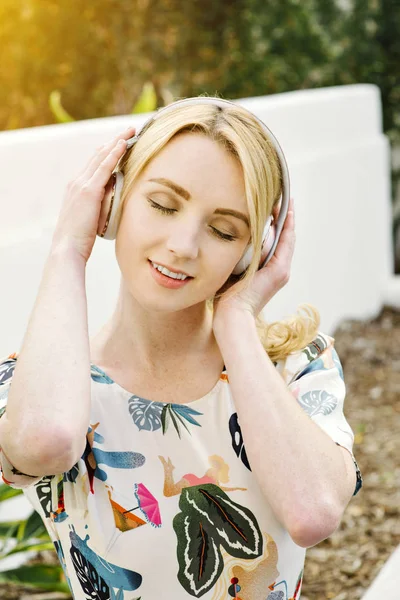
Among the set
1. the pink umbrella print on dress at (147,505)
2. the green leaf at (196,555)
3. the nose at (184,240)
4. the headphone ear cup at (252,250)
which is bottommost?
the green leaf at (196,555)

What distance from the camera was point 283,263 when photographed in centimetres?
173

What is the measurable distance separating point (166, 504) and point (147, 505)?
0.04 m

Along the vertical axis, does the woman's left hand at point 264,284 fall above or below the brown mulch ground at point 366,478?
above

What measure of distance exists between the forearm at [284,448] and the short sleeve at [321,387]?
5 centimetres

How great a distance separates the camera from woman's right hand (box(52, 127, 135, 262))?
1588mm

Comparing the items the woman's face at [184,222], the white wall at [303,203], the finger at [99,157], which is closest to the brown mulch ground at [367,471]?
the white wall at [303,203]

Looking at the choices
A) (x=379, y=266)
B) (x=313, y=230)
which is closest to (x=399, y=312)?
(x=379, y=266)

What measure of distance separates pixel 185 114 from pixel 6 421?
25.1 inches

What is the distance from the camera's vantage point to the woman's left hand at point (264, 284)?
166cm

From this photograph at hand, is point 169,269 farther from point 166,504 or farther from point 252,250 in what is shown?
point 166,504

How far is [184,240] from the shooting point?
1510mm

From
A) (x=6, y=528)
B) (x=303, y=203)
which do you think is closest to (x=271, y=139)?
(x=6, y=528)

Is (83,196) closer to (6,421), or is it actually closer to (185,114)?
(185,114)

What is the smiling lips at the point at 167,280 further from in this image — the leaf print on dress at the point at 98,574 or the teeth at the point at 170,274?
the leaf print on dress at the point at 98,574
